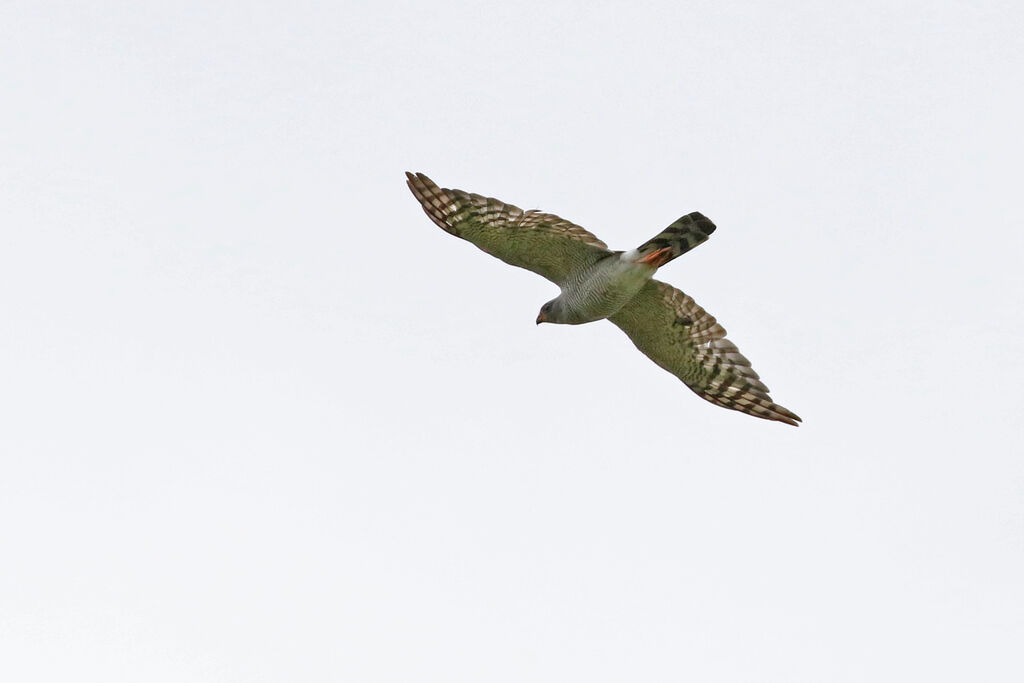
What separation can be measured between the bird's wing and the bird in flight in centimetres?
2

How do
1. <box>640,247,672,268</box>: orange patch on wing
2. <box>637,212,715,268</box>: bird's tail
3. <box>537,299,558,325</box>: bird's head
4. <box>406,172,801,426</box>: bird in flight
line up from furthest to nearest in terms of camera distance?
<box>537,299,558,325</box>: bird's head, <box>406,172,801,426</box>: bird in flight, <box>640,247,672,268</box>: orange patch on wing, <box>637,212,715,268</box>: bird's tail

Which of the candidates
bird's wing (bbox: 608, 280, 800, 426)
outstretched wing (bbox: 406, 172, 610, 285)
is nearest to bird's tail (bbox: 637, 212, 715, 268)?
outstretched wing (bbox: 406, 172, 610, 285)

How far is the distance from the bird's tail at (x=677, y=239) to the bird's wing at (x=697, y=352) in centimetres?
139

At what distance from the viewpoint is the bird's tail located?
69.3ft

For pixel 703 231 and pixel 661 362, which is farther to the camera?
pixel 661 362

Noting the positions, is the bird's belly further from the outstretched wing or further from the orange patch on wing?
the outstretched wing

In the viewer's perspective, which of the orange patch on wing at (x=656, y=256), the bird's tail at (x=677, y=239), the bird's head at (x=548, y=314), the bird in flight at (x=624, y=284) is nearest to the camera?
the bird's tail at (x=677, y=239)

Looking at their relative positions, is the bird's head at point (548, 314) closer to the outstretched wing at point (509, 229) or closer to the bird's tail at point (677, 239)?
the outstretched wing at point (509, 229)

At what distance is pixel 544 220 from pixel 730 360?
4.07m

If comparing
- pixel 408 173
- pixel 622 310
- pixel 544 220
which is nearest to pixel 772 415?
pixel 622 310

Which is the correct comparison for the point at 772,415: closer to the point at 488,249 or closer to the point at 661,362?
the point at 661,362

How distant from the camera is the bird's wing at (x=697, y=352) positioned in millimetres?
23016

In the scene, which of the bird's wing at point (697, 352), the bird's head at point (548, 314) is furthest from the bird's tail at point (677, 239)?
the bird's head at point (548, 314)

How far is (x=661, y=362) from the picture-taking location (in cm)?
2403
